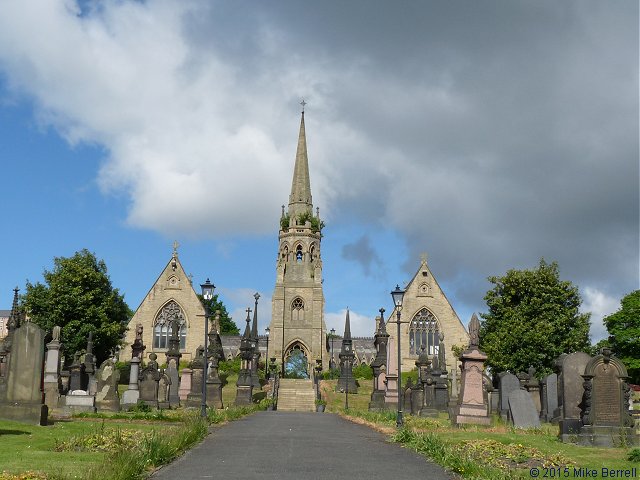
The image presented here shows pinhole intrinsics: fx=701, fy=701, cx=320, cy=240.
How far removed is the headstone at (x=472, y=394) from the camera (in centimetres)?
2216

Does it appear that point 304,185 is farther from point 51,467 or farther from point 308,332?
point 51,467

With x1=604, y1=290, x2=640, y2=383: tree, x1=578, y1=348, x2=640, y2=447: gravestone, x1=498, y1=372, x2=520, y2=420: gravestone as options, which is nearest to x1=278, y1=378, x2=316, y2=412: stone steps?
x1=498, y1=372, x2=520, y2=420: gravestone

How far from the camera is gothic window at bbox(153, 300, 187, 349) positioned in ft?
218

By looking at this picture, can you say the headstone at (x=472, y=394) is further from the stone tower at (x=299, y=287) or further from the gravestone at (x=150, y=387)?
the stone tower at (x=299, y=287)

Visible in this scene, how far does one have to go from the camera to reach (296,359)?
71062mm

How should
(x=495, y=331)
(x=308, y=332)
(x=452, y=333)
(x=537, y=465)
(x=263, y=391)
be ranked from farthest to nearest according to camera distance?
1. (x=308, y=332)
2. (x=452, y=333)
3. (x=495, y=331)
4. (x=263, y=391)
5. (x=537, y=465)

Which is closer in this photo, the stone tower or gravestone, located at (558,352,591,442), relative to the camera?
gravestone, located at (558,352,591,442)

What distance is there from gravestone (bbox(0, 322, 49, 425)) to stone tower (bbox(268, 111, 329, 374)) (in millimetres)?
50747

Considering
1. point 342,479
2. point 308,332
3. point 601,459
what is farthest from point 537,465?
point 308,332

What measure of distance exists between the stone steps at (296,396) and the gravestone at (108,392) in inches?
526

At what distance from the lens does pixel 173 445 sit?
479 inches

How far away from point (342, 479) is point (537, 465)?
3.74 meters

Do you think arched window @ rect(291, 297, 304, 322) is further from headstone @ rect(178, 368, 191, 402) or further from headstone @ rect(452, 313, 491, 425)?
headstone @ rect(452, 313, 491, 425)

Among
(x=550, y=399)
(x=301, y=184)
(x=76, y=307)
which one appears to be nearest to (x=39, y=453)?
(x=550, y=399)
